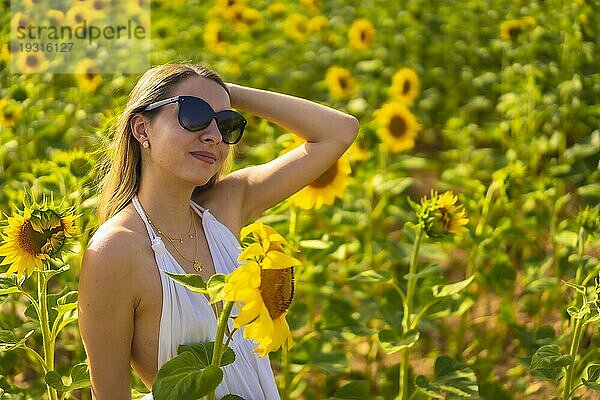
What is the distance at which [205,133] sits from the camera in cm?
151

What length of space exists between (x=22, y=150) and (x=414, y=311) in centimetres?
130

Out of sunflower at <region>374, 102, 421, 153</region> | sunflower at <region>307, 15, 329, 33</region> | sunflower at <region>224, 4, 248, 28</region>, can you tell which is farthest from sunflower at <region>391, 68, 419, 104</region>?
sunflower at <region>224, 4, 248, 28</region>

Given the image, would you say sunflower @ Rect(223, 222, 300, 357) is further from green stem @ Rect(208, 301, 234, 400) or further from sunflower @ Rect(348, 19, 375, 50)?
sunflower @ Rect(348, 19, 375, 50)

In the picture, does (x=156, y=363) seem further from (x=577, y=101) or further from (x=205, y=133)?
(x=577, y=101)

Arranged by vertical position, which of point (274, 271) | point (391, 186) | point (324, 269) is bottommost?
point (324, 269)

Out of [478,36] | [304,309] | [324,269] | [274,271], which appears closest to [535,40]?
[478,36]

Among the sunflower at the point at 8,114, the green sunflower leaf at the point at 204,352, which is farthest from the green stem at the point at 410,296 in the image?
the sunflower at the point at 8,114

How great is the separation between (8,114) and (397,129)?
3.94 feet

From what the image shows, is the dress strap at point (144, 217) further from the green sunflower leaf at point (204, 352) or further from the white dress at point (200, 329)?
the green sunflower leaf at point (204, 352)

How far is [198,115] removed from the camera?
4.91 ft

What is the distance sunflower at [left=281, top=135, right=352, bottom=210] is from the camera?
7.43 feet

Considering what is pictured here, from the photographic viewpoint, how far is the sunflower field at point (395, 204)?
1.91 m

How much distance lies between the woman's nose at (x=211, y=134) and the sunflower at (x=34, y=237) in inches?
9.4

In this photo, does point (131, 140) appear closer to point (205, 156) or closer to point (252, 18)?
point (205, 156)
